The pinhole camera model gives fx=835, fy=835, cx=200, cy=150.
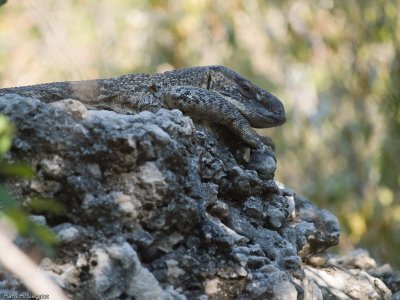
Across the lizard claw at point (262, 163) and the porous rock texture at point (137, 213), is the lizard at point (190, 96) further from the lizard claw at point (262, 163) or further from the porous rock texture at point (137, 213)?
the porous rock texture at point (137, 213)

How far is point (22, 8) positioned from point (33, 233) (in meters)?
13.0

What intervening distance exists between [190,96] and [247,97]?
58cm

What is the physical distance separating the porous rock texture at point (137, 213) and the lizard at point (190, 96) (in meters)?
0.37

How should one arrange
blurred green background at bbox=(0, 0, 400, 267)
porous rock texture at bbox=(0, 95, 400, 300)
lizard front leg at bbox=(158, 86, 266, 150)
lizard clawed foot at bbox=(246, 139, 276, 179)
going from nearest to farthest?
porous rock texture at bbox=(0, 95, 400, 300) → lizard front leg at bbox=(158, 86, 266, 150) → lizard clawed foot at bbox=(246, 139, 276, 179) → blurred green background at bbox=(0, 0, 400, 267)

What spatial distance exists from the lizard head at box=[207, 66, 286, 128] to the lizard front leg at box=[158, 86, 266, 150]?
0.24 m

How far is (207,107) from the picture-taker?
4.48 metres

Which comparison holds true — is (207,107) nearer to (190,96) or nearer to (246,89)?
(190,96)

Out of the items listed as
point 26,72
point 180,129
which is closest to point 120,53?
point 26,72

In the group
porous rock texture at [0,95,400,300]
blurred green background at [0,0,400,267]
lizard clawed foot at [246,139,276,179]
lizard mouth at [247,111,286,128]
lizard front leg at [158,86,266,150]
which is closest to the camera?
porous rock texture at [0,95,400,300]

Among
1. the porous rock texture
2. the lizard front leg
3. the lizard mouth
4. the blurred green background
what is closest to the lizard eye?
the lizard mouth

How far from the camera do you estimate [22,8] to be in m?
14.5

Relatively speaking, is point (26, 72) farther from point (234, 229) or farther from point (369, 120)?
point (234, 229)

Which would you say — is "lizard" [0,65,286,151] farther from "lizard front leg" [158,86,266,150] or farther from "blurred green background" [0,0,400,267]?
"blurred green background" [0,0,400,267]

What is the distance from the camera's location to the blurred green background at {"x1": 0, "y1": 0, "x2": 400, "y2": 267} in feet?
48.8
